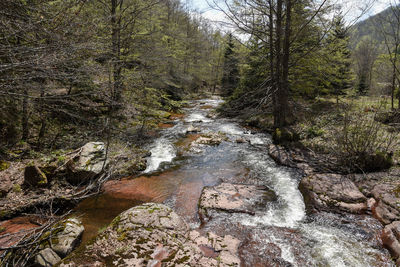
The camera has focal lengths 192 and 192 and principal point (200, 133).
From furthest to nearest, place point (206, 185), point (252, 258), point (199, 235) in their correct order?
point (206, 185), point (199, 235), point (252, 258)

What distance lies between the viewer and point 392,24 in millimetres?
9203

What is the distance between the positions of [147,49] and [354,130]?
8959 mm

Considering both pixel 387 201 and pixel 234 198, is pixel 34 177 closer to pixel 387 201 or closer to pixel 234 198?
pixel 234 198

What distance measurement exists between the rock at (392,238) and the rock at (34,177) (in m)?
7.16

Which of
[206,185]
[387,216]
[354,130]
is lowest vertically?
[206,185]

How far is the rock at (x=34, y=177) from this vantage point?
4.70m

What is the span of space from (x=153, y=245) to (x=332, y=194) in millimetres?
4169

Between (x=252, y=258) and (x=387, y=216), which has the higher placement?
(x=387, y=216)

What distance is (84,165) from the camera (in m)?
5.45

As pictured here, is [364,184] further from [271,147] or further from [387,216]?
[271,147]

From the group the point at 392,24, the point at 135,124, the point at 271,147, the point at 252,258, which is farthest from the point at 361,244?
the point at 392,24

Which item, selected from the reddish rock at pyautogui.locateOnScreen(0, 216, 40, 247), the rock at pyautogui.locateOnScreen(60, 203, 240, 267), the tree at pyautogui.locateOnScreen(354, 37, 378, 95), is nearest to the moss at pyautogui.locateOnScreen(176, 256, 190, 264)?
the rock at pyautogui.locateOnScreen(60, 203, 240, 267)

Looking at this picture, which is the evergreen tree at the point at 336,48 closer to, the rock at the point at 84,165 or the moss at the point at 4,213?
the rock at the point at 84,165


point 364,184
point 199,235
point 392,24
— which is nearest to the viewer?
point 199,235
